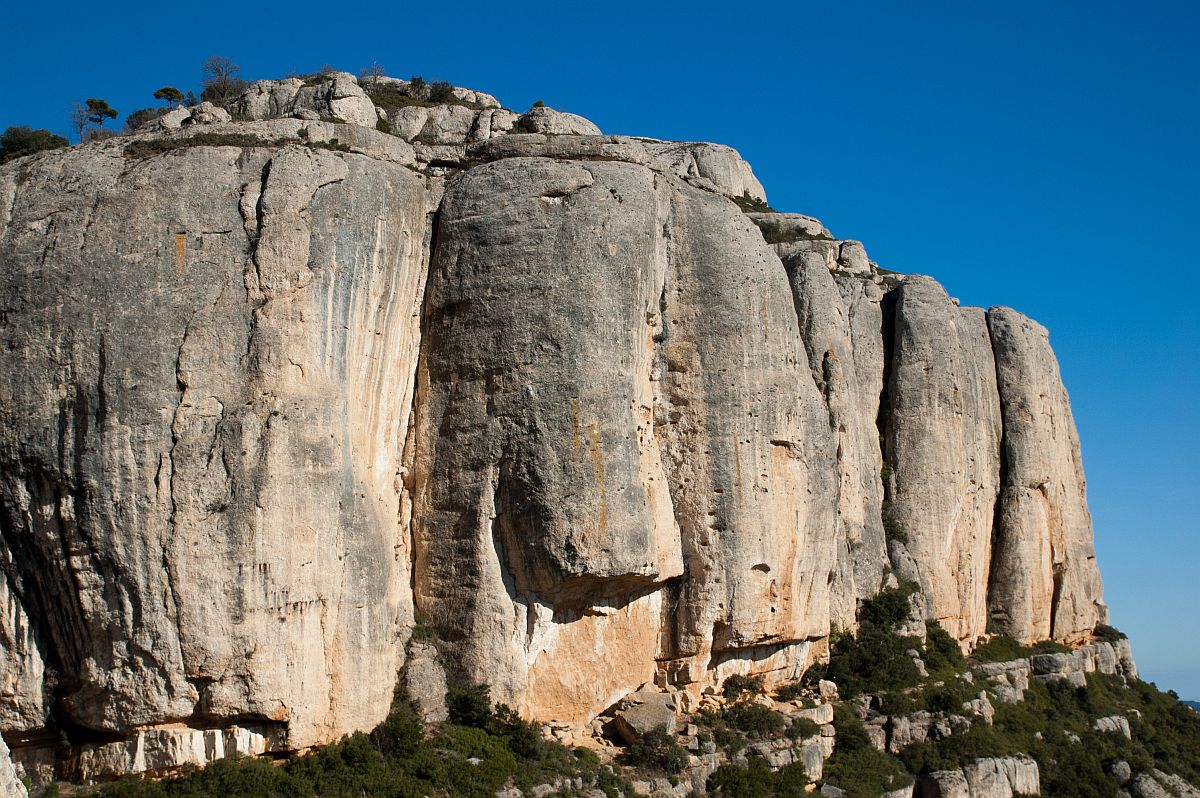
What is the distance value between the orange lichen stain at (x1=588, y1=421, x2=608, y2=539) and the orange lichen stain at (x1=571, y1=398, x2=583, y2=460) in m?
0.27

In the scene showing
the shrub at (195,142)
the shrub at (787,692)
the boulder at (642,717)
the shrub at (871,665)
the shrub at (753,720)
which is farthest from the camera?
the shrub at (871,665)

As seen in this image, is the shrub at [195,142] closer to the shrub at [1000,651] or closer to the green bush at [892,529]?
the green bush at [892,529]

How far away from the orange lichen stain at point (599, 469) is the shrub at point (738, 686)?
262 inches

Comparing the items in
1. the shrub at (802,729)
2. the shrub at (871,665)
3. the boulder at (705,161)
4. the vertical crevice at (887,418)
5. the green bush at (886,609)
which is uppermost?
the boulder at (705,161)

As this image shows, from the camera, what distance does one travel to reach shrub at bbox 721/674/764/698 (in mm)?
31750

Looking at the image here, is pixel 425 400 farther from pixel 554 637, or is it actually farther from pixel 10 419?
pixel 10 419

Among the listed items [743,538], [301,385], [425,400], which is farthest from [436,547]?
[743,538]

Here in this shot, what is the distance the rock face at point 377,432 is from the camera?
2358 centimetres

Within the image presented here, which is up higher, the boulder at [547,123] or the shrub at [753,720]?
the boulder at [547,123]

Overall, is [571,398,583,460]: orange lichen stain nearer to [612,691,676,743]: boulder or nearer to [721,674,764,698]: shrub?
[612,691,676,743]: boulder

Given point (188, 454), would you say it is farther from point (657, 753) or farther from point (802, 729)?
point (802, 729)

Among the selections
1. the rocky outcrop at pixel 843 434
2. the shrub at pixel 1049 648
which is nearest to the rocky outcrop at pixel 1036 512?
the shrub at pixel 1049 648

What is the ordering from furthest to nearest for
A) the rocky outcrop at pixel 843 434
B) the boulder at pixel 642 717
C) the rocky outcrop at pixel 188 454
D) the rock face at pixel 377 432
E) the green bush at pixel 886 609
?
the green bush at pixel 886 609
the rocky outcrop at pixel 843 434
the boulder at pixel 642 717
the rock face at pixel 377 432
the rocky outcrop at pixel 188 454

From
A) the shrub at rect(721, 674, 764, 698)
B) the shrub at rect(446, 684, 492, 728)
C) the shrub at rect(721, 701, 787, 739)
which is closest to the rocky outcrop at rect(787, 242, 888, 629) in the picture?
the shrub at rect(721, 674, 764, 698)
